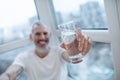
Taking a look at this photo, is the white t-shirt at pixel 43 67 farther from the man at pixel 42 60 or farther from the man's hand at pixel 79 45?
the man's hand at pixel 79 45

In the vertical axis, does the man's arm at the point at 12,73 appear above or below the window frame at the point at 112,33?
below

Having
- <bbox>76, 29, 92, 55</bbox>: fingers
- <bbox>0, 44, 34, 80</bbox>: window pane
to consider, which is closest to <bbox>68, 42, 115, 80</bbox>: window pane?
<bbox>76, 29, 92, 55</bbox>: fingers

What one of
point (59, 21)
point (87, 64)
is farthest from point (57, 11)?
point (87, 64)

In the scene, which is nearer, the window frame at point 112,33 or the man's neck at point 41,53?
the window frame at point 112,33

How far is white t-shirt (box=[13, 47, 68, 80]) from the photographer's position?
1.52 meters

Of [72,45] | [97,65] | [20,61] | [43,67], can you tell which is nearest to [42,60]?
[43,67]

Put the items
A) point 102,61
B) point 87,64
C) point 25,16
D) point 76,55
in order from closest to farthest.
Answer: point 76,55, point 102,61, point 87,64, point 25,16

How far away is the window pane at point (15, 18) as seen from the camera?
1839mm

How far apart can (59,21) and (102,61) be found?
61 centimetres

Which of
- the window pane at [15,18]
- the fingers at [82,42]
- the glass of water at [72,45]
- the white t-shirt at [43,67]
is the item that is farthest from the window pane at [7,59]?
the fingers at [82,42]

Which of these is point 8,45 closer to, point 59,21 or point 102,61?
point 59,21

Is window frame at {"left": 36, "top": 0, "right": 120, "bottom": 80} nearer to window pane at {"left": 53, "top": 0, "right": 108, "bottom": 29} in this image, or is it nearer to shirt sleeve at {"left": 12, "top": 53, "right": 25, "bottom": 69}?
window pane at {"left": 53, "top": 0, "right": 108, "bottom": 29}

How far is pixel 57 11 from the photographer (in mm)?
1948

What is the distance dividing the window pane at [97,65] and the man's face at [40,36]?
16.5 inches
